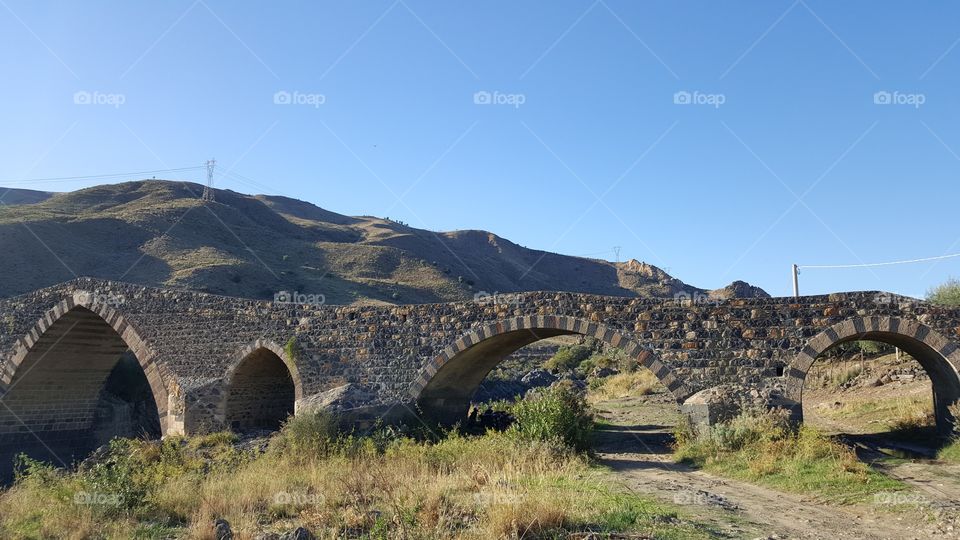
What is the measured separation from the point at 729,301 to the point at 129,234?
40.2 metres

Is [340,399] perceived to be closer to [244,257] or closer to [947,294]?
[947,294]

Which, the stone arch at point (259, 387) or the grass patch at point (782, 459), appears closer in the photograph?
the grass patch at point (782, 459)

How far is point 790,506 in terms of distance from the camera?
7566 mm

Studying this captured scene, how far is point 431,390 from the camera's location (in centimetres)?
1441

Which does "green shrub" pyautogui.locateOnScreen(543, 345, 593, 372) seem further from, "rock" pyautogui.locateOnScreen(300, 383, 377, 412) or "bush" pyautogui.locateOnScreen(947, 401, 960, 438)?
"bush" pyautogui.locateOnScreen(947, 401, 960, 438)

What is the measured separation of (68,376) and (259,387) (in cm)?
803

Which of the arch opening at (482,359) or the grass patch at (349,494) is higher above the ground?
the arch opening at (482,359)

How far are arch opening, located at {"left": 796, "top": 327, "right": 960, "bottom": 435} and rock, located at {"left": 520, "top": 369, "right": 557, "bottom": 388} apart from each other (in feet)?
34.5

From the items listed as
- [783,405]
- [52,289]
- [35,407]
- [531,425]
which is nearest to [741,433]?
[783,405]

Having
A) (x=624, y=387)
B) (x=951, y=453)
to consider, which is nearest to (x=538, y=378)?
(x=624, y=387)

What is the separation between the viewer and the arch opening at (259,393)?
16391 mm

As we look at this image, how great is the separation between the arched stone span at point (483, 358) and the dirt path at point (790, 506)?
1.76 metres

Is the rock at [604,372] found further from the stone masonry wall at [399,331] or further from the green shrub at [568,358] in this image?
the stone masonry wall at [399,331]

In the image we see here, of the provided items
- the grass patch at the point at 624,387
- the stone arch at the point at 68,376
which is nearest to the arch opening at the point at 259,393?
the stone arch at the point at 68,376
